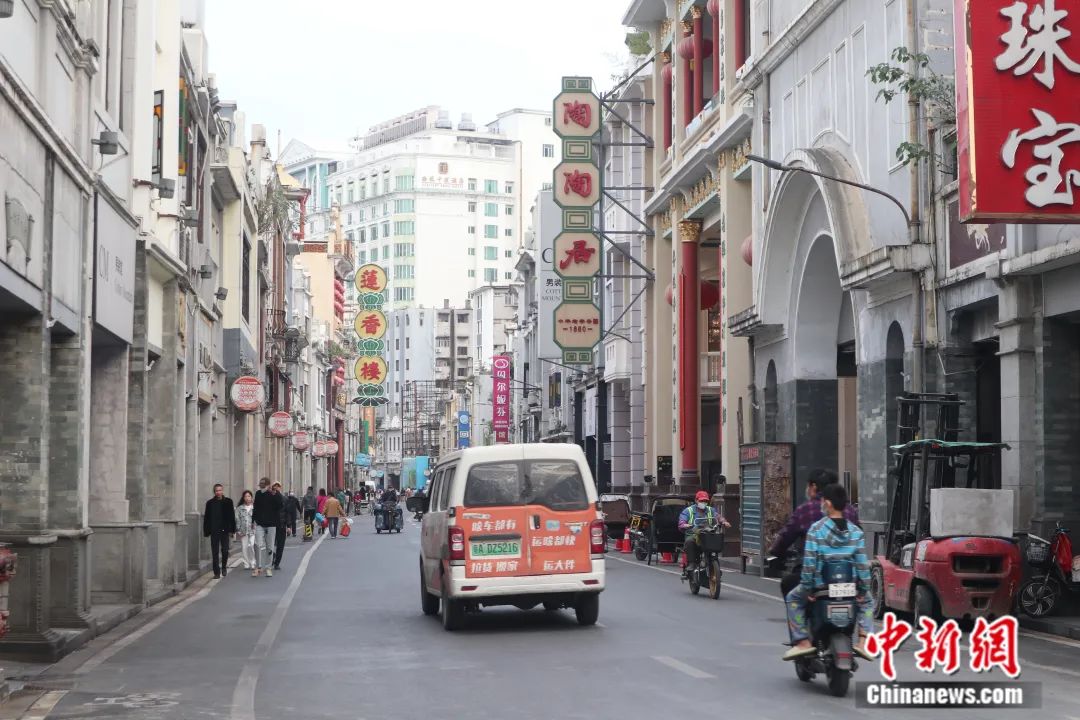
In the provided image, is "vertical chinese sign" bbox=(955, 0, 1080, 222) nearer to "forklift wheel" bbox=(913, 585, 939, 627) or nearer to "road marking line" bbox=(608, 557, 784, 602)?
"forklift wheel" bbox=(913, 585, 939, 627)

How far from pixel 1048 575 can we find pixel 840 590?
8259mm

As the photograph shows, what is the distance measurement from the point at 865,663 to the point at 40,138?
10.1 meters

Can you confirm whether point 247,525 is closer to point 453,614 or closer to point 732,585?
point 732,585

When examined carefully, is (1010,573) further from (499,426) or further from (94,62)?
(499,426)

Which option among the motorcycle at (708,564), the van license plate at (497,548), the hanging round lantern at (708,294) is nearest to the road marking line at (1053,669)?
the van license plate at (497,548)

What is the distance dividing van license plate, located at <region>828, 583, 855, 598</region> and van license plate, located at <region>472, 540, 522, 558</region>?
6.73 m

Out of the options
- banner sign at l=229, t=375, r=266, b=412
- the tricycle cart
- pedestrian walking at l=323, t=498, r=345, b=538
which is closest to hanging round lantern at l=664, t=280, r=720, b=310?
the tricycle cart

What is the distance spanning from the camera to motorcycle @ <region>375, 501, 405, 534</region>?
6162 cm

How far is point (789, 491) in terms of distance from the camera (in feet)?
103

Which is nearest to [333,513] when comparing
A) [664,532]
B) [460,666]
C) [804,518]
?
[664,532]

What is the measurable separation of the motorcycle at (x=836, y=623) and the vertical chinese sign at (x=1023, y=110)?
797 cm

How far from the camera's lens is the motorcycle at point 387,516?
61625 millimetres

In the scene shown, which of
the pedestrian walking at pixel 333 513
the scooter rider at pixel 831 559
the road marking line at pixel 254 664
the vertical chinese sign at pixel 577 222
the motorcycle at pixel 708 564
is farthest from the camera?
the pedestrian walking at pixel 333 513

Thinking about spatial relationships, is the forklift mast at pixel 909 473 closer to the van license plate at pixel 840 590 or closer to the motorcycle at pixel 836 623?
the motorcycle at pixel 836 623
